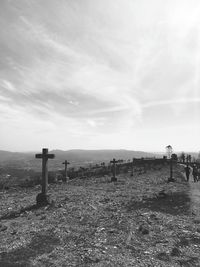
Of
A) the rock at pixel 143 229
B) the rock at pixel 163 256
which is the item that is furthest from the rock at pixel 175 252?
the rock at pixel 143 229

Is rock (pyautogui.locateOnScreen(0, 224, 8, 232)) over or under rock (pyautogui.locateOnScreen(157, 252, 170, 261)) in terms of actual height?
under

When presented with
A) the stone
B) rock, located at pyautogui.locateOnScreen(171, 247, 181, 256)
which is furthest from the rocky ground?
the stone

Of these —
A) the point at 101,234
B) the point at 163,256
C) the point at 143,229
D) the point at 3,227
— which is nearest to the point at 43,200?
the point at 3,227

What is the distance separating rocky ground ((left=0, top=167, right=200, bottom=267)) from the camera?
745 centimetres

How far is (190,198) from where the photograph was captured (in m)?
17.5

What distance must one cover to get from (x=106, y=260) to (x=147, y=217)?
5.17 m

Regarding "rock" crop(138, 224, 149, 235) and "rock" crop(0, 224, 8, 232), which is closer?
"rock" crop(138, 224, 149, 235)

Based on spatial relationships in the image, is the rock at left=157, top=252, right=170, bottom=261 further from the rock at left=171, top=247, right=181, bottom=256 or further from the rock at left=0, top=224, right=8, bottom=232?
the rock at left=0, top=224, right=8, bottom=232

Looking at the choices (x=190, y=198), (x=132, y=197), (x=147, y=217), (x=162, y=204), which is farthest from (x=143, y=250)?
(x=190, y=198)

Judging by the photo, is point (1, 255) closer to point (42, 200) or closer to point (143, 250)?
point (143, 250)

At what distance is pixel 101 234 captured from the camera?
9.62m

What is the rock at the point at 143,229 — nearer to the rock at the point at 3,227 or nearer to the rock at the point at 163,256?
the rock at the point at 163,256

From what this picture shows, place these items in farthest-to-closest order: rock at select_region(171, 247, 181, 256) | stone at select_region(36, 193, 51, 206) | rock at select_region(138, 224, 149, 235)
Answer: stone at select_region(36, 193, 51, 206)
rock at select_region(138, 224, 149, 235)
rock at select_region(171, 247, 181, 256)

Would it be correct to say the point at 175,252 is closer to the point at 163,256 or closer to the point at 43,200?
the point at 163,256
